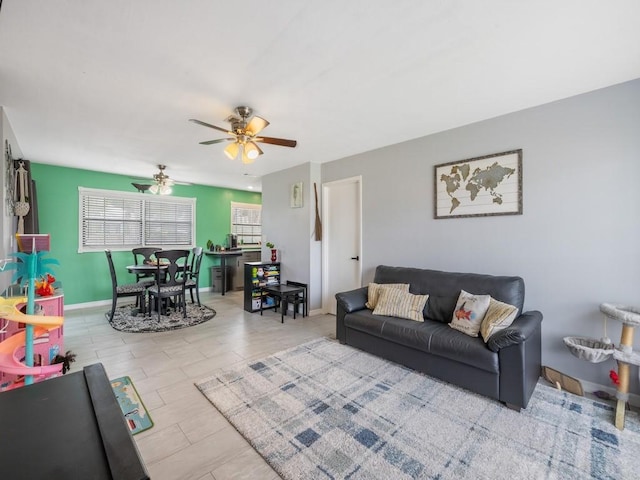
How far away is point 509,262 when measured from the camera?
9.55 ft

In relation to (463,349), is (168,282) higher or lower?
higher

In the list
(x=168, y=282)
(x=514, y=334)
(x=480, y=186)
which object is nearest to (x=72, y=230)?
(x=168, y=282)

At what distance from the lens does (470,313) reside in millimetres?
2633

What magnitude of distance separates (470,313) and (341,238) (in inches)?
95.4

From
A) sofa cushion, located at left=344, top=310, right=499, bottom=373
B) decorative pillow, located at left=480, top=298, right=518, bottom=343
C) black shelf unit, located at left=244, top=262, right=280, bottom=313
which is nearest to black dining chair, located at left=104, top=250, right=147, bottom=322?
black shelf unit, located at left=244, top=262, right=280, bottom=313

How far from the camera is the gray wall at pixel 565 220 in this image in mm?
2328

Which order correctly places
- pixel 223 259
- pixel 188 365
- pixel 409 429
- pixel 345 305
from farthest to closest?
pixel 223 259, pixel 345 305, pixel 188 365, pixel 409 429

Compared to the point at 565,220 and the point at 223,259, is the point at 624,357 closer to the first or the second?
the point at 565,220

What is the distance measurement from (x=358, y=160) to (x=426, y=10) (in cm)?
269

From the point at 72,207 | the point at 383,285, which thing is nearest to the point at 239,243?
the point at 72,207

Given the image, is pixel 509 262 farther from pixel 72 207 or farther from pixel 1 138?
pixel 72 207

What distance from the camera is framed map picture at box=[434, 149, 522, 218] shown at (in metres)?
2.86

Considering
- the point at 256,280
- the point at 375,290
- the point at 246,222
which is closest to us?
the point at 375,290

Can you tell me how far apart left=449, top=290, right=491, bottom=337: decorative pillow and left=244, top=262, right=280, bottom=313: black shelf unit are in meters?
3.15
